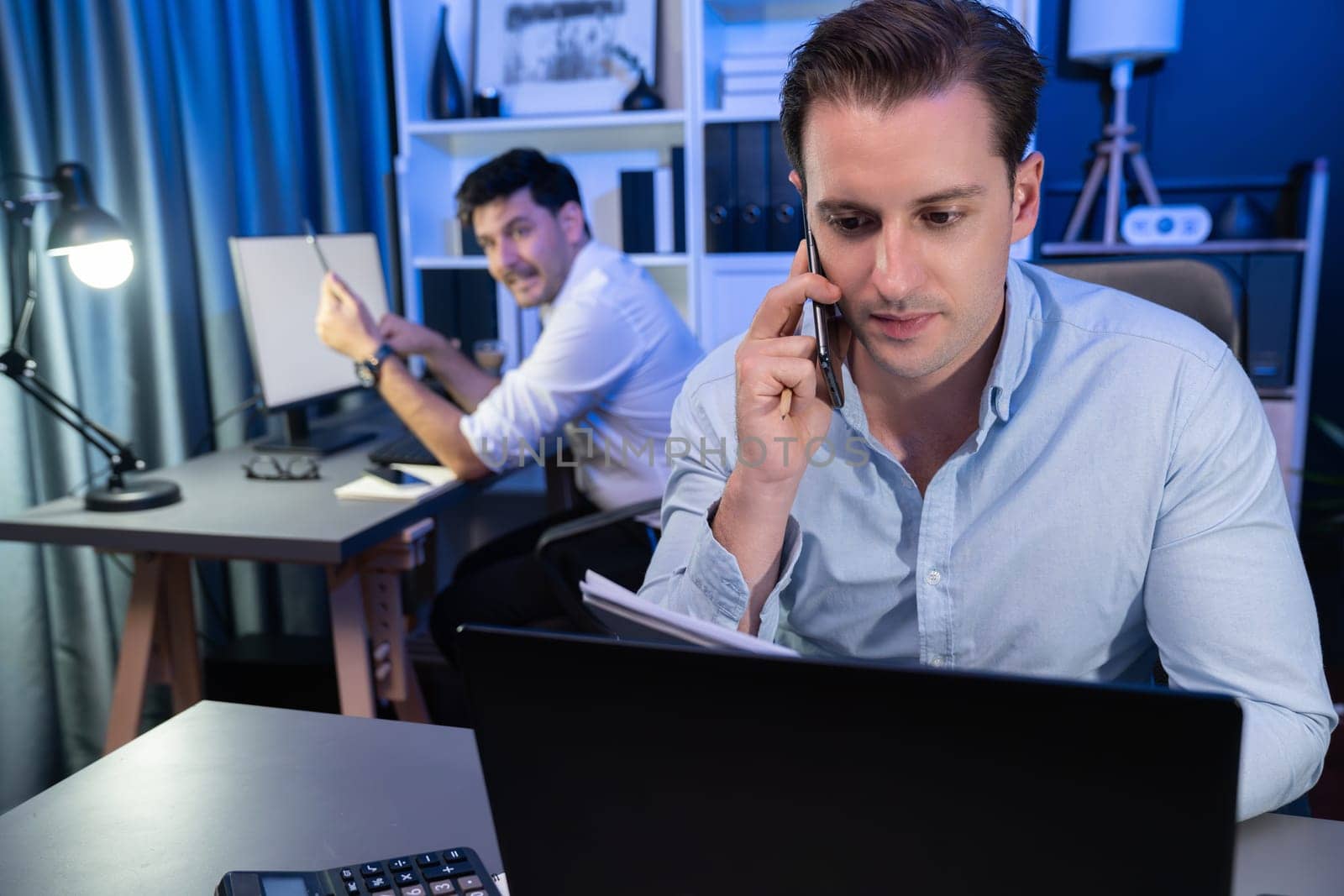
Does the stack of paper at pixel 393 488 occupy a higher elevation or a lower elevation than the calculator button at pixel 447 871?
lower

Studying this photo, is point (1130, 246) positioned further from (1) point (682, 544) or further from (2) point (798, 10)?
(1) point (682, 544)

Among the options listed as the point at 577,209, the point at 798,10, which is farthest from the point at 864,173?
the point at 798,10

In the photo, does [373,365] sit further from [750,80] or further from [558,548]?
[750,80]

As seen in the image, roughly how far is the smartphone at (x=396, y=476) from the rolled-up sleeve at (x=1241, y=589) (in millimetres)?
1390

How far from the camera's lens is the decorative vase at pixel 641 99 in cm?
304

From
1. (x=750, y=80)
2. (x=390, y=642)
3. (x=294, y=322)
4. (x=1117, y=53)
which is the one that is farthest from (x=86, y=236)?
(x=1117, y=53)

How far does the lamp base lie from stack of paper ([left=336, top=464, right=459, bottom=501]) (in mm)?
297

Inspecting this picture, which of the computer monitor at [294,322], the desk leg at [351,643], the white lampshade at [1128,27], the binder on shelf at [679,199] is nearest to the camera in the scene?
the desk leg at [351,643]

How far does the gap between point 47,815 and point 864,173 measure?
890 mm

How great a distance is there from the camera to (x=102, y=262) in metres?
1.92

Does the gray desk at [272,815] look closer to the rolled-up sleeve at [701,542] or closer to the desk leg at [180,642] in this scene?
the rolled-up sleeve at [701,542]

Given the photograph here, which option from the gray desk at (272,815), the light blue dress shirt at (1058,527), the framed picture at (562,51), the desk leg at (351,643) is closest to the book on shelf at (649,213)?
the framed picture at (562,51)

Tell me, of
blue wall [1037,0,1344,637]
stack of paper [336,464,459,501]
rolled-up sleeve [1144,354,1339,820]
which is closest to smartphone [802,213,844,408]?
rolled-up sleeve [1144,354,1339,820]

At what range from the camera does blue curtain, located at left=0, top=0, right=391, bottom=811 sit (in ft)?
7.06
